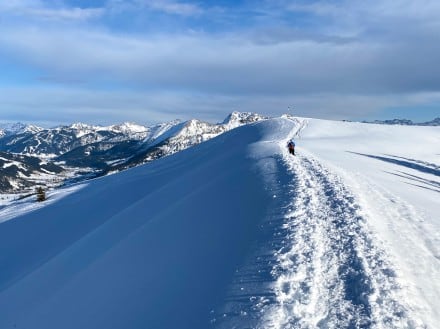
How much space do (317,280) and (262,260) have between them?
2.59m

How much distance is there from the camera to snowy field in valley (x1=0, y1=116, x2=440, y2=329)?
39.7 feet

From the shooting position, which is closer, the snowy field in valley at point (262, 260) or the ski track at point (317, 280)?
the ski track at point (317, 280)

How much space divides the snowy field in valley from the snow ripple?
0.04 metres

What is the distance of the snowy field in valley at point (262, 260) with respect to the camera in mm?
12109

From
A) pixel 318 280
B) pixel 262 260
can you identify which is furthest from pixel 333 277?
pixel 262 260

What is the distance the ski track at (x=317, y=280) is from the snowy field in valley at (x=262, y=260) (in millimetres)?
44

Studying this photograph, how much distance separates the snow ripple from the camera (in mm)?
11141

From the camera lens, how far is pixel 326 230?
1712 cm

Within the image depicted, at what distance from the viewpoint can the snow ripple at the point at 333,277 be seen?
11.1 meters

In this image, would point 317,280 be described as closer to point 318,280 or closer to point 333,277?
point 318,280

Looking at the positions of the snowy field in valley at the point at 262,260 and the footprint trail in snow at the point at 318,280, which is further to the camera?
the snowy field in valley at the point at 262,260

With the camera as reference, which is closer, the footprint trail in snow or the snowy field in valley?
the footprint trail in snow

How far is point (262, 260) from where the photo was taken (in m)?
15.2

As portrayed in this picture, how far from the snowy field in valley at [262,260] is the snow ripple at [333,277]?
36 mm
